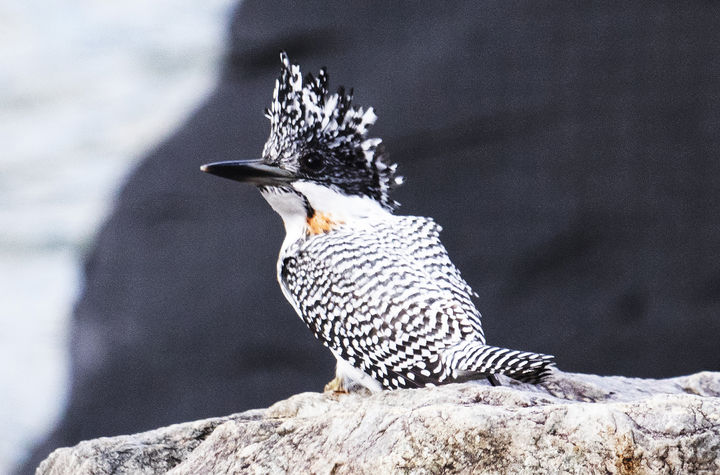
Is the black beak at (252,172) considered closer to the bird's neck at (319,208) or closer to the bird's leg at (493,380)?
the bird's neck at (319,208)

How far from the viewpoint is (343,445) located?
2086mm

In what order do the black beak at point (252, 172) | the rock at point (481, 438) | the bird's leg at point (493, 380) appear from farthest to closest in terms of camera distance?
the black beak at point (252, 172) → the bird's leg at point (493, 380) → the rock at point (481, 438)

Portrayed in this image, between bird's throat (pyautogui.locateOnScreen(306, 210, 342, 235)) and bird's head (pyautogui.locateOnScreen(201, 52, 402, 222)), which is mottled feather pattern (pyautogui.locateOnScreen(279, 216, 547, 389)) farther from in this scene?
bird's head (pyautogui.locateOnScreen(201, 52, 402, 222))

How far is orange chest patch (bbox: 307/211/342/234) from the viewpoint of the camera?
3.37 metres

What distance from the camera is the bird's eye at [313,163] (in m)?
3.28

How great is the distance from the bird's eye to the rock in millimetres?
1107

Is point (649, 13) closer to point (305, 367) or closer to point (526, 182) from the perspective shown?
point (526, 182)

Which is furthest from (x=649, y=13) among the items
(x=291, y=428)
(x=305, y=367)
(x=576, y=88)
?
(x=291, y=428)

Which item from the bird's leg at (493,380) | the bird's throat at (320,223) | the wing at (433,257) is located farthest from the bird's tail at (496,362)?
the bird's throat at (320,223)

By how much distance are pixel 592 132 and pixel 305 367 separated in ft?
7.34

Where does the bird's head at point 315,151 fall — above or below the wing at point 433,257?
above

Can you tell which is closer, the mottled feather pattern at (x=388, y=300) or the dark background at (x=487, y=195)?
the mottled feather pattern at (x=388, y=300)

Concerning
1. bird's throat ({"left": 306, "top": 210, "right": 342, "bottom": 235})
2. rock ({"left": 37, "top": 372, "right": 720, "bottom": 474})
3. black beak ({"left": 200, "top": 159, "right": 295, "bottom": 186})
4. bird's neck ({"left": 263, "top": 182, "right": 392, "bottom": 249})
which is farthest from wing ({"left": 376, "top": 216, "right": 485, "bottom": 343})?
rock ({"left": 37, "top": 372, "right": 720, "bottom": 474})

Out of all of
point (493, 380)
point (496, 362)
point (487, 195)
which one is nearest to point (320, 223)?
point (493, 380)
